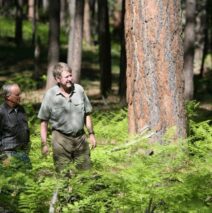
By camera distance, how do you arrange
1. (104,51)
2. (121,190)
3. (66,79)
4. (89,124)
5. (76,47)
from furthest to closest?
(104,51) < (76,47) < (89,124) < (66,79) < (121,190)

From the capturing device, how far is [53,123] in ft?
23.5

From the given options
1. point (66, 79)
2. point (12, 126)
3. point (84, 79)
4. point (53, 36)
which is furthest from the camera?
point (84, 79)

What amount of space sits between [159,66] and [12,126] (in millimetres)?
2268

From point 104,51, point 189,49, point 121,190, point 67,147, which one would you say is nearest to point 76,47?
point 104,51

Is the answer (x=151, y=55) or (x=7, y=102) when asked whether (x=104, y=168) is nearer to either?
(x=7, y=102)

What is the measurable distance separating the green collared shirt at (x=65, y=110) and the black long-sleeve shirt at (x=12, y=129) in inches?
12.9

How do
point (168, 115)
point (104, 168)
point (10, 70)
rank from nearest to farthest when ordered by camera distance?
1. point (104, 168)
2. point (168, 115)
3. point (10, 70)

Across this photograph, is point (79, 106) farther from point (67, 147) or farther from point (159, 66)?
point (159, 66)

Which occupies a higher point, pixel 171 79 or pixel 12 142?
pixel 171 79

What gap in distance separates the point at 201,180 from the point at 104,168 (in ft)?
5.00

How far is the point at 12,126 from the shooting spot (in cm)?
724

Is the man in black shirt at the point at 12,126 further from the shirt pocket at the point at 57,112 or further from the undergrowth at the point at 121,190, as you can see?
the undergrowth at the point at 121,190

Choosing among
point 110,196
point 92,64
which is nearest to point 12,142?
point 110,196

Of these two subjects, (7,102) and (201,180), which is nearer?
(201,180)
